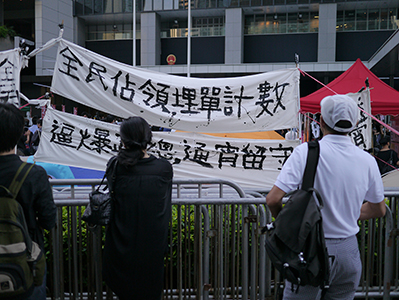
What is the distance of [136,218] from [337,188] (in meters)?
1.36

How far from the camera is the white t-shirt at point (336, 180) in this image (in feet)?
7.46

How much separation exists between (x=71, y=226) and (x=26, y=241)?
1452 mm

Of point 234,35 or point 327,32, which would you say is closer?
point 327,32

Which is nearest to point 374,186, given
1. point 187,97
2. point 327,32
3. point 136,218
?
point 136,218

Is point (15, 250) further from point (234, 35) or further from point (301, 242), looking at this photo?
point (234, 35)

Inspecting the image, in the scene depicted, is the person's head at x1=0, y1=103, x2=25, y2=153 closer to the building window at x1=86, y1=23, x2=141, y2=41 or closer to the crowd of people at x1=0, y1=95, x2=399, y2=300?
the crowd of people at x1=0, y1=95, x2=399, y2=300

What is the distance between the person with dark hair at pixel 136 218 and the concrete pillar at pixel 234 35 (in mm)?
25840

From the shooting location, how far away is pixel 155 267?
9.33 ft

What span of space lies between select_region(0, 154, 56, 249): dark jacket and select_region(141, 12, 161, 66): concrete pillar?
27.0m

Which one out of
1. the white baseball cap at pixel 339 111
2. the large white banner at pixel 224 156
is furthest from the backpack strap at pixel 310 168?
the large white banner at pixel 224 156

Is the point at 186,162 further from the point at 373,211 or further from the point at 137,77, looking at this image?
the point at 373,211

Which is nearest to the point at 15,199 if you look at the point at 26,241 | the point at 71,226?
the point at 26,241

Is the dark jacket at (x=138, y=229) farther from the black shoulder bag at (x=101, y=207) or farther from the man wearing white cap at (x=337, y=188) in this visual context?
the man wearing white cap at (x=337, y=188)

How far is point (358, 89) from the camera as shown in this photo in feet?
31.6
